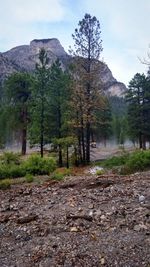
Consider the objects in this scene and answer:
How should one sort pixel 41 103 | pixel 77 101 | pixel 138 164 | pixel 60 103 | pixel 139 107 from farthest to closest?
1. pixel 139 107
2. pixel 41 103
3. pixel 60 103
4. pixel 77 101
5. pixel 138 164

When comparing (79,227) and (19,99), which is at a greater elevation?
(19,99)

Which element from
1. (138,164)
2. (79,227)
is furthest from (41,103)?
(79,227)

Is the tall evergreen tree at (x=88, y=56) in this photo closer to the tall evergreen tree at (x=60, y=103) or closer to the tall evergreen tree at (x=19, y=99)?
the tall evergreen tree at (x=60, y=103)

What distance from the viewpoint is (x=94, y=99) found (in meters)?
30.3

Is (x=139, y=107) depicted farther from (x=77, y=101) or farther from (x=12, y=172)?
(x=12, y=172)

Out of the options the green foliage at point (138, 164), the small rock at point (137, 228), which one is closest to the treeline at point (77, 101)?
the green foliage at point (138, 164)

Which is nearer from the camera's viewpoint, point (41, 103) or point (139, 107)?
point (41, 103)

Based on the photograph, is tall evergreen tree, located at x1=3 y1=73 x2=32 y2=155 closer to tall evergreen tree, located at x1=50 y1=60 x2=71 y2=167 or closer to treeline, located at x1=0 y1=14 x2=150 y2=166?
treeline, located at x1=0 y1=14 x2=150 y2=166

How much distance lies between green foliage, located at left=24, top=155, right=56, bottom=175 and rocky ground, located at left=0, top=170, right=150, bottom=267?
6.66 metres

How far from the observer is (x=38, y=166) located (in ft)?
60.0

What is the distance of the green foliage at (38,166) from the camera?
59.8ft

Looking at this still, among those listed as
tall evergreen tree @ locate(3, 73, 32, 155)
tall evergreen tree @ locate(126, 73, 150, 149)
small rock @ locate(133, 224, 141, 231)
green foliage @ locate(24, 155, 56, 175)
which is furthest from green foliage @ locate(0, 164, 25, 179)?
tall evergreen tree @ locate(3, 73, 32, 155)

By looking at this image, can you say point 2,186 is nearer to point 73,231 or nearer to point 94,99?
point 73,231

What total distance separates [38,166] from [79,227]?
10474 mm
